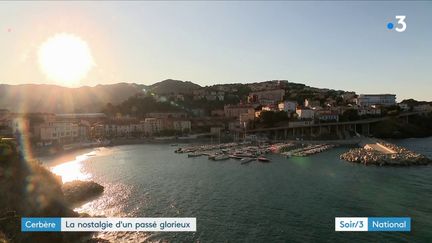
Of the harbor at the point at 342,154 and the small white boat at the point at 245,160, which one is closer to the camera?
the harbor at the point at 342,154

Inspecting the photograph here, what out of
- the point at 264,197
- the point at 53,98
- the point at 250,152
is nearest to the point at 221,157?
the point at 250,152

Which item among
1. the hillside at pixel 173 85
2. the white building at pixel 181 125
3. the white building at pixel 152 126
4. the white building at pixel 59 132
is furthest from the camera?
the hillside at pixel 173 85

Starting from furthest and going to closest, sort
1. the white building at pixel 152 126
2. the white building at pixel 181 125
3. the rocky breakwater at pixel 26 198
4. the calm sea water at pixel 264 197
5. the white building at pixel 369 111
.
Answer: the white building at pixel 181 125, the white building at pixel 152 126, the white building at pixel 369 111, the calm sea water at pixel 264 197, the rocky breakwater at pixel 26 198

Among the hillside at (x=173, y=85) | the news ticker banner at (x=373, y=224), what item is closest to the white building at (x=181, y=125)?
the news ticker banner at (x=373, y=224)

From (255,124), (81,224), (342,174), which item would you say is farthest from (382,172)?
(255,124)

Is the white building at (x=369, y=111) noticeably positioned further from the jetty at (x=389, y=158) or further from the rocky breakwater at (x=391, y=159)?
the rocky breakwater at (x=391, y=159)

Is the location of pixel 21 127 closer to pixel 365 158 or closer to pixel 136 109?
pixel 136 109

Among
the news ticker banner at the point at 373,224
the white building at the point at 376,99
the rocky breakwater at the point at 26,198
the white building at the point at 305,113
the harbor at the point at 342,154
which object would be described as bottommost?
the news ticker banner at the point at 373,224
